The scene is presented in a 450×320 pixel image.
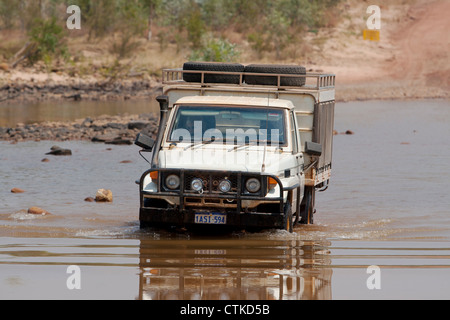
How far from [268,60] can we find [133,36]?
9.50 metres

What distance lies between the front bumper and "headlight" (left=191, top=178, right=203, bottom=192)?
5 centimetres

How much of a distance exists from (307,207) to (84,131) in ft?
55.3

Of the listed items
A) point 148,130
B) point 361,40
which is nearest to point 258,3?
point 361,40

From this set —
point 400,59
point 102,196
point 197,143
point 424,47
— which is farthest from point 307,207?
point 424,47

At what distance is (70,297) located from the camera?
24.7 ft

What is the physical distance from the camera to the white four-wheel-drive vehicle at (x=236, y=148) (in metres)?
10.1

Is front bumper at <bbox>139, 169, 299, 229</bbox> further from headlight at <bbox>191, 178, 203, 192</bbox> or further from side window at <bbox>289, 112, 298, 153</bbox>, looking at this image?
side window at <bbox>289, 112, 298, 153</bbox>

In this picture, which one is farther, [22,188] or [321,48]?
[321,48]

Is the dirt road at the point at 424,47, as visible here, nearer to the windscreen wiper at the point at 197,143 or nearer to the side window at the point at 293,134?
the side window at the point at 293,134

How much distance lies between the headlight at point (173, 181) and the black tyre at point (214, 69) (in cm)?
244

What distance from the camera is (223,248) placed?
32.9ft

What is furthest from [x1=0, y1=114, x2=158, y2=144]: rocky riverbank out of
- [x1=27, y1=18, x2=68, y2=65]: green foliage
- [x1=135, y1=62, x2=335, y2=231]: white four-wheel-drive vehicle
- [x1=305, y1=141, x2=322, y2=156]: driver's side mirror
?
[x1=27, y1=18, x2=68, y2=65]: green foliage

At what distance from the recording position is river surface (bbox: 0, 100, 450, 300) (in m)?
7.94
